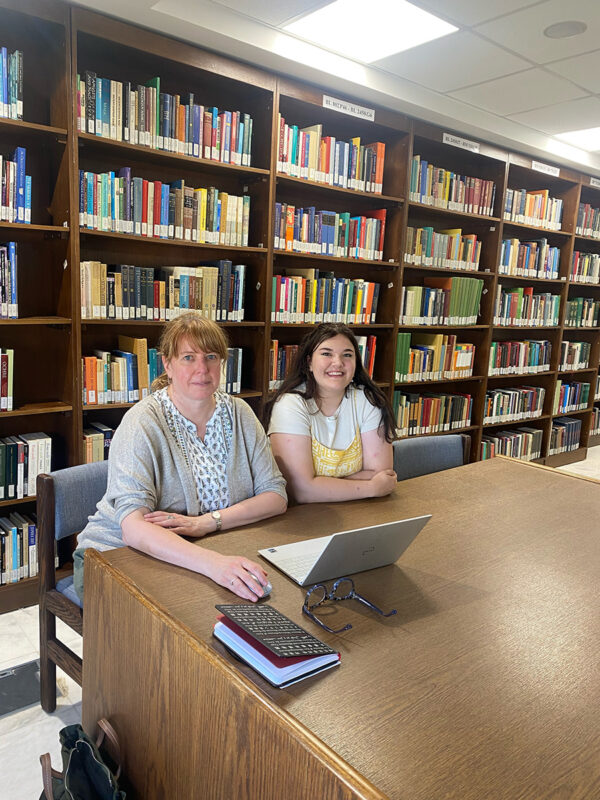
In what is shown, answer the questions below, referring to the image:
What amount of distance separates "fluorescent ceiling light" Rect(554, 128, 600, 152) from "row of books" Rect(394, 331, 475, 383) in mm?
1590

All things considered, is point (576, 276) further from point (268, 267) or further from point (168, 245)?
point (168, 245)

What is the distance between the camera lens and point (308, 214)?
332 centimetres

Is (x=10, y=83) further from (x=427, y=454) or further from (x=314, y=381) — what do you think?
(x=427, y=454)

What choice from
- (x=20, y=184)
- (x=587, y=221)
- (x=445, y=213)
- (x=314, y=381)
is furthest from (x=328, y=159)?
(x=587, y=221)

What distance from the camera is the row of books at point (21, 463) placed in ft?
8.31

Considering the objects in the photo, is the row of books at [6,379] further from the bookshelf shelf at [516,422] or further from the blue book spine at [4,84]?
the bookshelf shelf at [516,422]

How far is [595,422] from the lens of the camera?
593cm

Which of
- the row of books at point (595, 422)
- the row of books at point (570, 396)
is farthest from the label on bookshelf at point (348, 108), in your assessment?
the row of books at point (595, 422)

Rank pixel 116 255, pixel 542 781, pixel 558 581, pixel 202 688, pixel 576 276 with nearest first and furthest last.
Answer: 1. pixel 542 781
2. pixel 202 688
3. pixel 558 581
4. pixel 116 255
5. pixel 576 276

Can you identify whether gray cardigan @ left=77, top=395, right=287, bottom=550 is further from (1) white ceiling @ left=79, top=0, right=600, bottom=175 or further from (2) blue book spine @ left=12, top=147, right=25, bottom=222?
(1) white ceiling @ left=79, top=0, right=600, bottom=175

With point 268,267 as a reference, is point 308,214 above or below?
above

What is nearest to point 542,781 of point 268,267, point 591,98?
point 268,267

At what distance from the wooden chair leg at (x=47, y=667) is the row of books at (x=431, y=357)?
2.63m

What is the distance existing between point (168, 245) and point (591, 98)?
2532 millimetres
